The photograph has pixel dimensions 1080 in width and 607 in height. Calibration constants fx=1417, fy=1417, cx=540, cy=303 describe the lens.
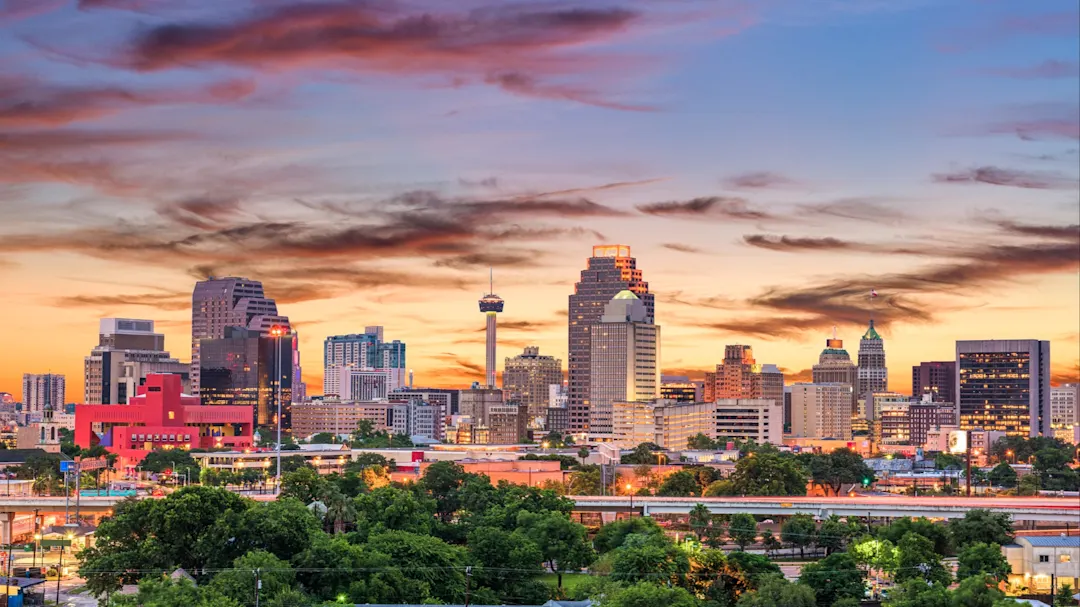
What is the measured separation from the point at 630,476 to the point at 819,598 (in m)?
87.7

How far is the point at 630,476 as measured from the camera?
163 meters

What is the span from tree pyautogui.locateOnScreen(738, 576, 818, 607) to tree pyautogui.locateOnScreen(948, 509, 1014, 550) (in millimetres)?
27303

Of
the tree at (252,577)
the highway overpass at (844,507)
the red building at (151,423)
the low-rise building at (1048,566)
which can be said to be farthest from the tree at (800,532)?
the red building at (151,423)

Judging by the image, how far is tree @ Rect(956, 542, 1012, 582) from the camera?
8144 cm

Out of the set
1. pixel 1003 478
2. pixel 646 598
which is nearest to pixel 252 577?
pixel 646 598

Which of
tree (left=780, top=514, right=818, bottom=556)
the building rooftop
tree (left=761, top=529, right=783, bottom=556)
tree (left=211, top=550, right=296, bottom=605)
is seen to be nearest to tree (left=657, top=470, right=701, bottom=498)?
tree (left=780, top=514, right=818, bottom=556)

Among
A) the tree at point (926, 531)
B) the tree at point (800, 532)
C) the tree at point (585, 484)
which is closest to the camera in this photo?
the tree at point (926, 531)

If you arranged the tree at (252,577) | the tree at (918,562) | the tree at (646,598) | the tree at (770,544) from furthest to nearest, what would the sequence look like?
the tree at (770,544), the tree at (918,562), the tree at (252,577), the tree at (646,598)

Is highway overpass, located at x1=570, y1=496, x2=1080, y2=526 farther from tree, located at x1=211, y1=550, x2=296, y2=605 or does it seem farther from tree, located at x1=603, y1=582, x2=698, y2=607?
tree, located at x1=603, y1=582, x2=698, y2=607

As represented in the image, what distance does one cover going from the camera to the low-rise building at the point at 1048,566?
8575 cm

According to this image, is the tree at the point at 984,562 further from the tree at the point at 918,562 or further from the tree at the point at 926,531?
the tree at the point at 926,531

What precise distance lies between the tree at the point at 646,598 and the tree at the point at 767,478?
72118 millimetres

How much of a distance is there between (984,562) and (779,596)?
19.9 meters

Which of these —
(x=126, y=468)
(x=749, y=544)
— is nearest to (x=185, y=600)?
(x=749, y=544)
